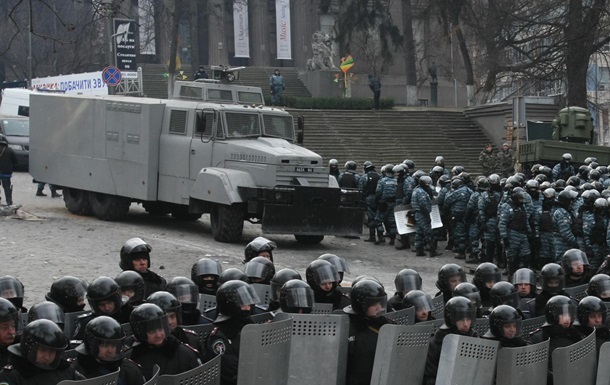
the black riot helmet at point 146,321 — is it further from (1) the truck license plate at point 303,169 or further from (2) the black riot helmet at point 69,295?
(1) the truck license plate at point 303,169

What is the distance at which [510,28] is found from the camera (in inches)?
1436

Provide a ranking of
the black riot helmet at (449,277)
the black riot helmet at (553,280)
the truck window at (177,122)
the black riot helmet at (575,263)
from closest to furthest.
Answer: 1. the black riot helmet at (553,280)
2. the black riot helmet at (449,277)
3. the black riot helmet at (575,263)
4. the truck window at (177,122)

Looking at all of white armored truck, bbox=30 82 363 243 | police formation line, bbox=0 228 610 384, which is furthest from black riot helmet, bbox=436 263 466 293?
white armored truck, bbox=30 82 363 243

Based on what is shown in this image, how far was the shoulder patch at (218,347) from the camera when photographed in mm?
8719

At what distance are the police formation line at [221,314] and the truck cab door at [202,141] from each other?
428 inches

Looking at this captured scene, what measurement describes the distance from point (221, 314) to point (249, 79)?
55.6 metres

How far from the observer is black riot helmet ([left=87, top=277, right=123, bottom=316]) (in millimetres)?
9227

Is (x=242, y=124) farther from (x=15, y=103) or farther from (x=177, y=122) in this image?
(x=15, y=103)

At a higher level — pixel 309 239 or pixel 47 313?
pixel 47 313

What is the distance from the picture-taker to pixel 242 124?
22953 millimetres

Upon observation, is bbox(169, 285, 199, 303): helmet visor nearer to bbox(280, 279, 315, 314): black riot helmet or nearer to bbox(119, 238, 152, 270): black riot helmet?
bbox(280, 279, 315, 314): black riot helmet

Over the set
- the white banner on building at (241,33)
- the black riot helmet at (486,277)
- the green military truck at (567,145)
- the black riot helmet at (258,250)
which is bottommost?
the black riot helmet at (486,277)

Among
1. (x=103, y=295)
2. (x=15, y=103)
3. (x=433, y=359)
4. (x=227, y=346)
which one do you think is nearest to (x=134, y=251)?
(x=103, y=295)

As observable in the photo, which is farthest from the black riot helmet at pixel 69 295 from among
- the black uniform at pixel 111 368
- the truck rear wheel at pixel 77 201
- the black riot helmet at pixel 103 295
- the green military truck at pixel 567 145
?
the green military truck at pixel 567 145
